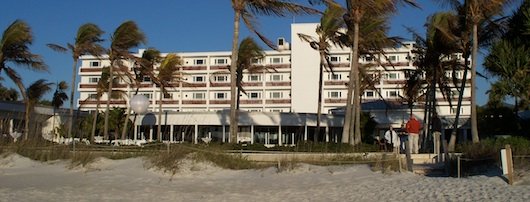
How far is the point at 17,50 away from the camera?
101ft

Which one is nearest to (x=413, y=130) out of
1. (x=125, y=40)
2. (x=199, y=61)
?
(x=125, y=40)

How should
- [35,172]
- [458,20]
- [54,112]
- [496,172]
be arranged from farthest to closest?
[54,112] → [458,20] → [35,172] → [496,172]

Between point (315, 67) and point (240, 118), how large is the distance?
104 ft

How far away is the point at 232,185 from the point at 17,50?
65.0ft

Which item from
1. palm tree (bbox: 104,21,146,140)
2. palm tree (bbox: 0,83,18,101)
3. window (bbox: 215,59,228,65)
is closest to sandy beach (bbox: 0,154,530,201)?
palm tree (bbox: 104,21,146,140)

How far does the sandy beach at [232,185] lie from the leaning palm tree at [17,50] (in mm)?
11710

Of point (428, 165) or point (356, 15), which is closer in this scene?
point (428, 165)

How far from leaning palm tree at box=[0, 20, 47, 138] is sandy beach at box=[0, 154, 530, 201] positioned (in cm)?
1171

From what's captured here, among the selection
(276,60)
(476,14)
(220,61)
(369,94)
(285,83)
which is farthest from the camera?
(220,61)

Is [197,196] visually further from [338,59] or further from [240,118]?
[338,59]

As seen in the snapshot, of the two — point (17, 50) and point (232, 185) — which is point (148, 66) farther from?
point (232, 185)

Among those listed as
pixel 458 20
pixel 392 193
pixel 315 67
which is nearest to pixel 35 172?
pixel 392 193

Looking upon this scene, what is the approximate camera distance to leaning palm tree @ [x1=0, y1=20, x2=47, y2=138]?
30.3 m

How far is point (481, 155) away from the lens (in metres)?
17.8
